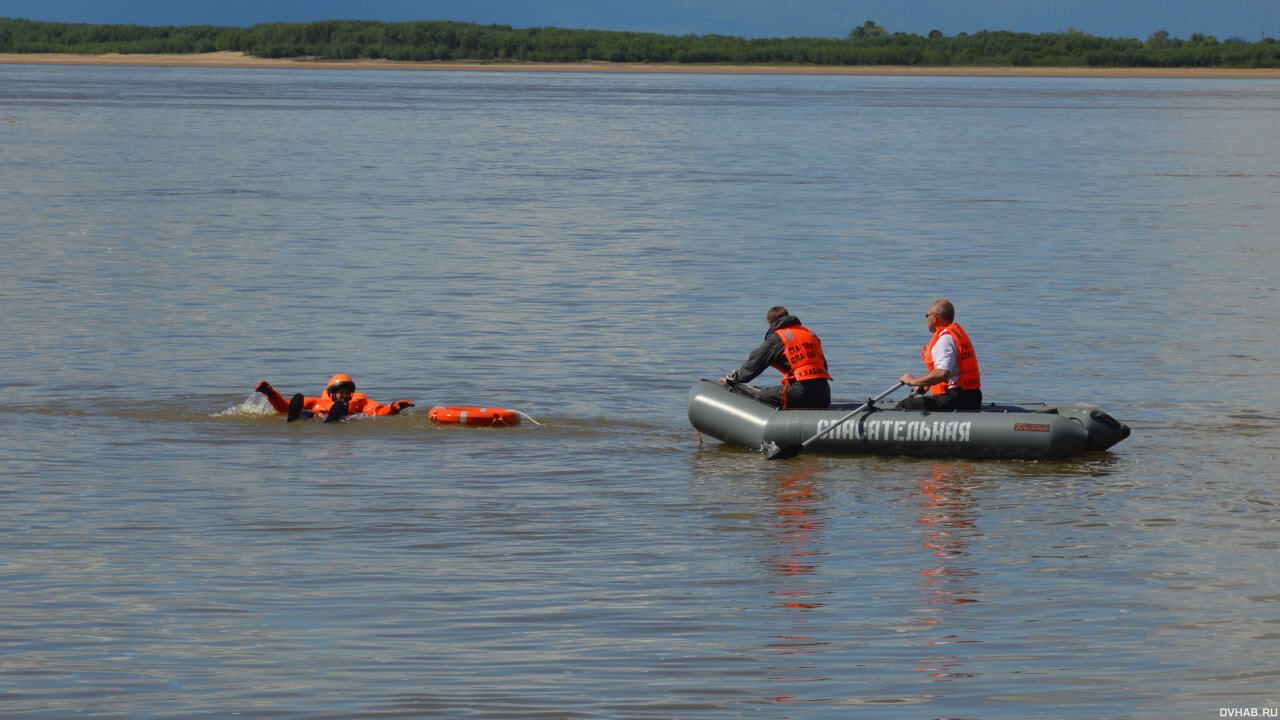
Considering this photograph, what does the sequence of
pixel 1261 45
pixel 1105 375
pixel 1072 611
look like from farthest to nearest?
pixel 1261 45 → pixel 1105 375 → pixel 1072 611

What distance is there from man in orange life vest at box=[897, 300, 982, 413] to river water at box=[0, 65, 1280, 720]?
79cm

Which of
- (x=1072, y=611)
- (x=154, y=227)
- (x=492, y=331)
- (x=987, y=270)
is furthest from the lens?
(x=154, y=227)

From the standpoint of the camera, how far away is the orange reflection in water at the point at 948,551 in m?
9.30

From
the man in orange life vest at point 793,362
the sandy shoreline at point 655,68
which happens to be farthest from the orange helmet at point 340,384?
the sandy shoreline at point 655,68

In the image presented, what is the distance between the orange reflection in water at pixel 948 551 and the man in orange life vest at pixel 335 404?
510 cm

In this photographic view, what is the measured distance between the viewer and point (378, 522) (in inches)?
476

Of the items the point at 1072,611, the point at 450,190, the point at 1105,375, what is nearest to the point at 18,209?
the point at 450,190

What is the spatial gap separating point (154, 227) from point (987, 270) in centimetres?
1547

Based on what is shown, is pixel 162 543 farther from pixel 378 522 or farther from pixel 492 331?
pixel 492 331

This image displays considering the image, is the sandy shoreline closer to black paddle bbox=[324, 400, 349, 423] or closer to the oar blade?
black paddle bbox=[324, 400, 349, 423]

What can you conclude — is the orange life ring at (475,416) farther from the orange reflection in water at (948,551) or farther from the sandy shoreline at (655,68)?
the sandy shoreline at (655,68)

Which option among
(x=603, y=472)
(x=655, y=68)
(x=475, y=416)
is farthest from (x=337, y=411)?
(x=655, y=68)

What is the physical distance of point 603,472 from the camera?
14078 mm

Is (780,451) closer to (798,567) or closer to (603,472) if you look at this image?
(603,472)
